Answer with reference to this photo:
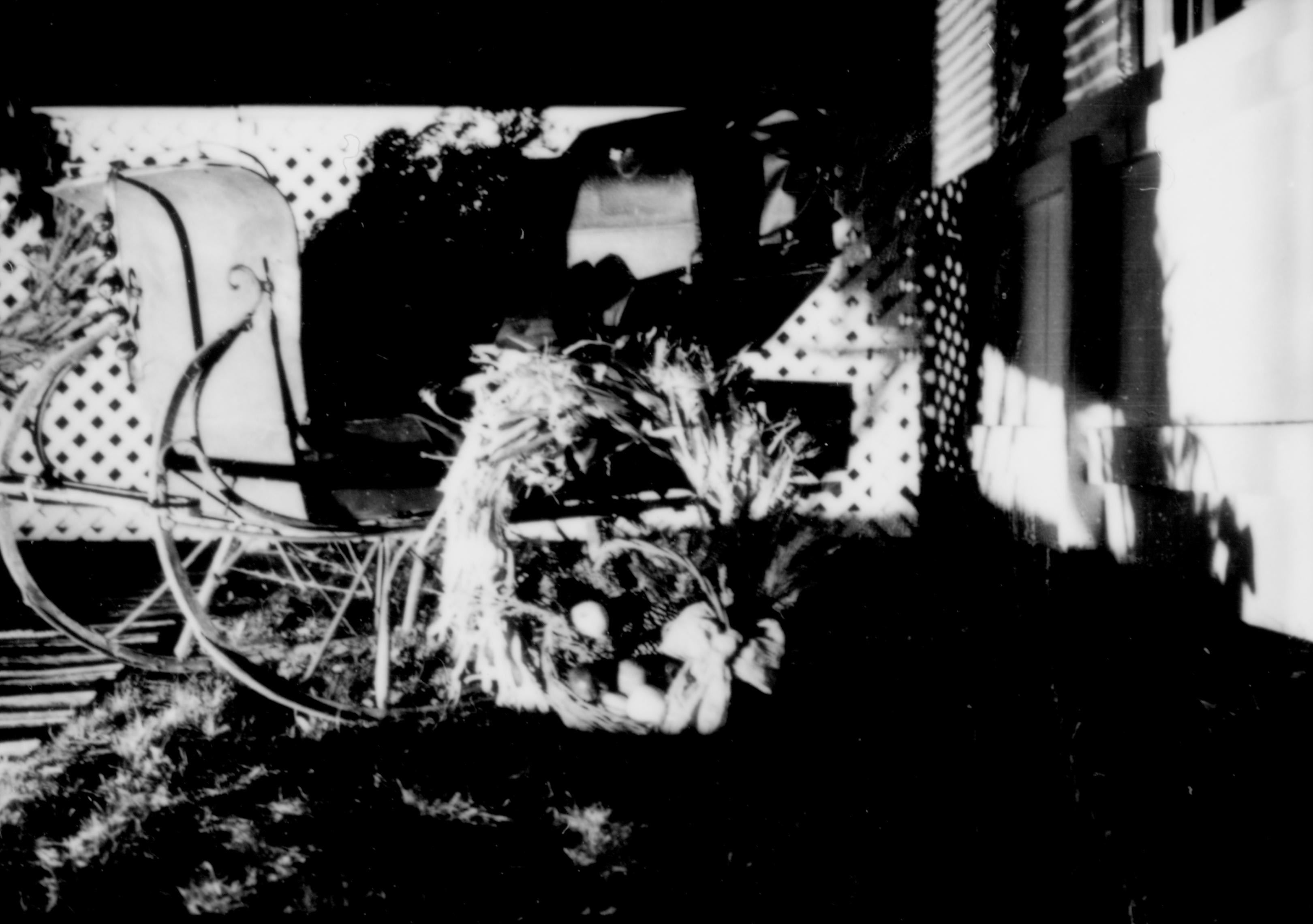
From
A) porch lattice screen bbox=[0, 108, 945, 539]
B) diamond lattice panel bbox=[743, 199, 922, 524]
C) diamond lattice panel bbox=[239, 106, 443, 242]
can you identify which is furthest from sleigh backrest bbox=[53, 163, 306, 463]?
diamond lattice panel bbox=[743, 199, 922, 524]

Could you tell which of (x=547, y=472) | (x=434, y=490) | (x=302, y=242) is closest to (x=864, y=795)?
(x=547, y=472)

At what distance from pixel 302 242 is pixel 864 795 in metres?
4.23

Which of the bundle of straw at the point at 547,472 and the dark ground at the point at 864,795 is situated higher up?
the bundle of straw at the point at 547,472

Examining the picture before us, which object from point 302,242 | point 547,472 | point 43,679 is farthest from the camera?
point 302,242

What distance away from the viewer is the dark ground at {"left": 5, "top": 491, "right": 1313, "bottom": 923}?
1.87 metres

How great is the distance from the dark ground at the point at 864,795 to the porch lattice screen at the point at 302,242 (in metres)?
1.72

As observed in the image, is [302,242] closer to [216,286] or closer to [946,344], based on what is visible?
[216,286]

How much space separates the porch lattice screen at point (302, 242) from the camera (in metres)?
4.06

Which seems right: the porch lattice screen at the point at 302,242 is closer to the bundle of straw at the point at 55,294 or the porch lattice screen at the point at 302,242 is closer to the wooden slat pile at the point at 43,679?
the bundle of straw at the point at 55,294

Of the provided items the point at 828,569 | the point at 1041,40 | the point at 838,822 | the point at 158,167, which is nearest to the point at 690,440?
the point at 828,569

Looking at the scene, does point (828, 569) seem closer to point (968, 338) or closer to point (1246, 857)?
point (1246, 857)

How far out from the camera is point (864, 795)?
6.96 ft

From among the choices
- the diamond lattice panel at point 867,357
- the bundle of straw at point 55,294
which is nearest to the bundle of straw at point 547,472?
the diamond lattice panel at point 867,357

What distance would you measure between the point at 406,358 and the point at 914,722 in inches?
136
